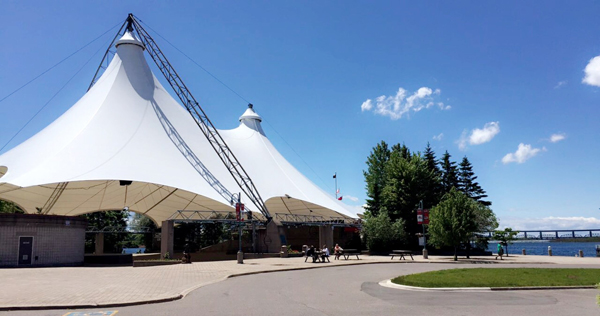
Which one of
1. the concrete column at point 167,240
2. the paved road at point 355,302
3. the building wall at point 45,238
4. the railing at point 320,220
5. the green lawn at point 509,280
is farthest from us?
the railing at point 320,220

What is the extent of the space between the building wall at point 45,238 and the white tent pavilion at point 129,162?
315cm

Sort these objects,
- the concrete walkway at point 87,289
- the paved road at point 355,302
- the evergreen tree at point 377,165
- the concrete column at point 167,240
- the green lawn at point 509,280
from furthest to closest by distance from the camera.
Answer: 1. the evergreen tree at point 377,165
2. the concrete column at point 167,240
3. the green lawn at point 509,280
4. the concrete walkway at point 87,289
5. the paved road at point 355,302

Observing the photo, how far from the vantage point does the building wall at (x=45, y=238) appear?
23.1m

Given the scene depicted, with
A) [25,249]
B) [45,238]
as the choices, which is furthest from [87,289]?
[45,238]

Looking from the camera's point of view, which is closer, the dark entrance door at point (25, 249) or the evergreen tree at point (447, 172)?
the dark entrance door at point (25, 249)

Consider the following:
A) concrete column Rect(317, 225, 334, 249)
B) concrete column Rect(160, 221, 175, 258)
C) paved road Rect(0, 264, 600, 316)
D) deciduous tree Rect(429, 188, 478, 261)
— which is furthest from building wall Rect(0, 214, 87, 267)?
deciduous tree Rect(429, 188, 478, 261)

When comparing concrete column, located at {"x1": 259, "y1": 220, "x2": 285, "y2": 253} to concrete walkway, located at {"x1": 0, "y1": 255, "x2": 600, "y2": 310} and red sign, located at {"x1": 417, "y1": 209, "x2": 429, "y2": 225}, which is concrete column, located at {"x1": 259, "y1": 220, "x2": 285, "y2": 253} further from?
concrete walkway, located at {"x1": 0, "y1": 255, "x2": 600, "y2": 310}

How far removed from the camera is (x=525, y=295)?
525 inches

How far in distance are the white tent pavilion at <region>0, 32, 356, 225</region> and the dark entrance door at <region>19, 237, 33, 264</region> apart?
4.05m

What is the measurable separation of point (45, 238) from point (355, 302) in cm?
1905

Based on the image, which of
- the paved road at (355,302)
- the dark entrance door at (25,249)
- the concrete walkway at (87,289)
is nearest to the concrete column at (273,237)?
the concrete walkway at (87,289)

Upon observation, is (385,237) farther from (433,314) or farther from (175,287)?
(433,314)

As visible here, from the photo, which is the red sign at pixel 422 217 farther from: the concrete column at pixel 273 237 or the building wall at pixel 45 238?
the building wall at pixel 45 238

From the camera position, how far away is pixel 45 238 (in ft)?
79.2
